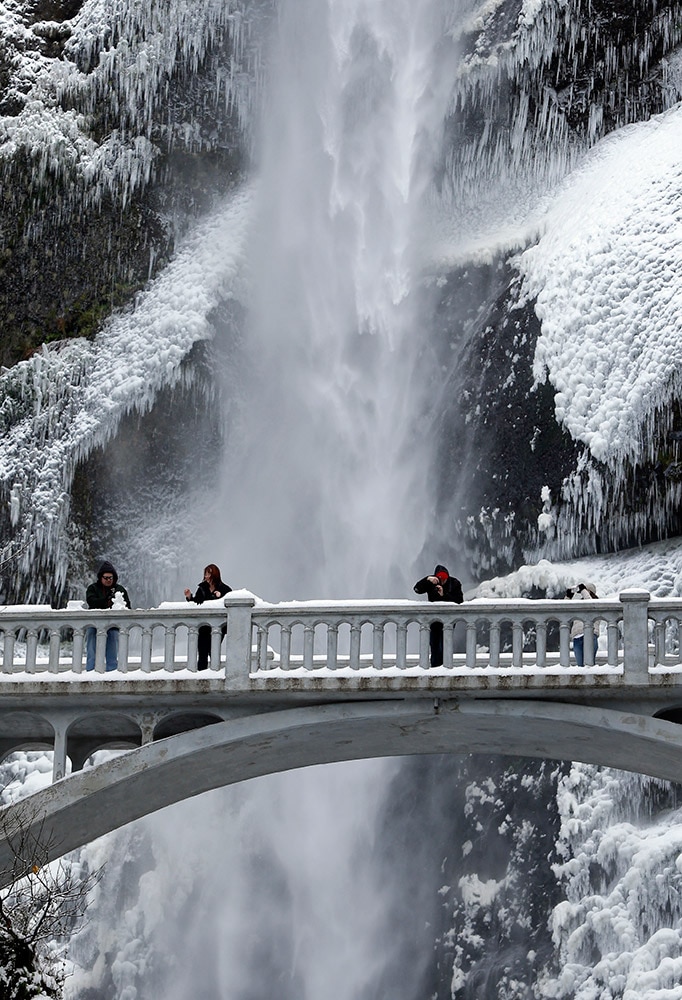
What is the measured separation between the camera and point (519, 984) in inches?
1153

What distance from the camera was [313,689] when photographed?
20828 millimetres

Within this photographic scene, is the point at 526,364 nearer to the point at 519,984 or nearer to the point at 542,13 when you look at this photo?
the point at 542,13

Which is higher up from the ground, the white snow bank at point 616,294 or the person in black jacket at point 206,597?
the white snow bank at point 616,294

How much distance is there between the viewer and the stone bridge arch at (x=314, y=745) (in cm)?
2075

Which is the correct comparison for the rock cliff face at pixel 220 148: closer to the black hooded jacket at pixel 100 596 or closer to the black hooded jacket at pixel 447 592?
the black hooded jacket at pixel 447 592

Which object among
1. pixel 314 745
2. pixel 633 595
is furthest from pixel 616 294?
pixel 314 745

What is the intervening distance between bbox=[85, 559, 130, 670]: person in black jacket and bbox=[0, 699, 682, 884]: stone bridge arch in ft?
4.36

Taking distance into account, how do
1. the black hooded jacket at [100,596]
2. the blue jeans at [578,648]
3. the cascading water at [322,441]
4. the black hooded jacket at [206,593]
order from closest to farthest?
1. the blue jeans at [578,648]
2. the black hooded jacket at [100,596]
3. the black hooded jacket at [206,593]
4. the cascading water at [322,441]

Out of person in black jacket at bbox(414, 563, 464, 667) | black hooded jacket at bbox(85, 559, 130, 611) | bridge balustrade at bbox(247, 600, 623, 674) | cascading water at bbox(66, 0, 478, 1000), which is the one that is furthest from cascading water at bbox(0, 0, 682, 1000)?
black hooded jacket at bbox(85, 559, 130, 611)

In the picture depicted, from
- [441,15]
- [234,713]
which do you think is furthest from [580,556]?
[441,15]

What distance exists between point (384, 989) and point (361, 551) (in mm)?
8944

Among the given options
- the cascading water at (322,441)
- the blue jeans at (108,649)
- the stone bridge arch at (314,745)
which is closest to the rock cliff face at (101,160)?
the cascading water at (322,441)

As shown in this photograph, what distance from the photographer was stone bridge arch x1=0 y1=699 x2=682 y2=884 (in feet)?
68.1

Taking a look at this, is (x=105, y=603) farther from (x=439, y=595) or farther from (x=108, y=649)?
(x=439, y=595)
